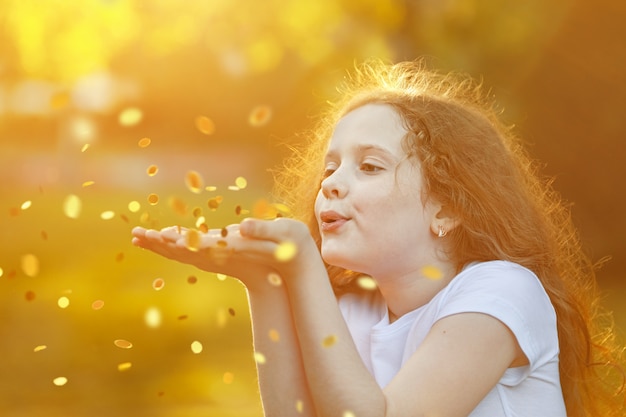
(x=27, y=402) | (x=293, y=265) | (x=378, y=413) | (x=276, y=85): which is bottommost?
(x=378, y=413)

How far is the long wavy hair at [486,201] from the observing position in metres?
1.89

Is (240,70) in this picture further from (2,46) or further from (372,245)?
(372,245)

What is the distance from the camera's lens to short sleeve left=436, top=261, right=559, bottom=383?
1688mm

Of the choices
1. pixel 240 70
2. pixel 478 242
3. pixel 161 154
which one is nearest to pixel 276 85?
pixel 240 70

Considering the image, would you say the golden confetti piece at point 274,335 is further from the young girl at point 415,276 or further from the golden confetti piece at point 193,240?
the golden confetti piece at point 193,240

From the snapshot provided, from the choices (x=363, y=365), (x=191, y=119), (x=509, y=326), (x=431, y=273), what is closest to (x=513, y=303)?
(x=509, y=326)

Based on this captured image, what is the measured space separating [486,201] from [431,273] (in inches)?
8.2

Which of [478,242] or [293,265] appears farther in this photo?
[478,242]

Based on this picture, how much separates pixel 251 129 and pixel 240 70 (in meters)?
0.71

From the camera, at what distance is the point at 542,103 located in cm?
661

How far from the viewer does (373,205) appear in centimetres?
178

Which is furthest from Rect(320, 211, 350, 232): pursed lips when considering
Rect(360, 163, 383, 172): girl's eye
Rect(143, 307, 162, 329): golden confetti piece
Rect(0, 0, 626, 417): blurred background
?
Rect(0, 0, 626, 417): blurred background

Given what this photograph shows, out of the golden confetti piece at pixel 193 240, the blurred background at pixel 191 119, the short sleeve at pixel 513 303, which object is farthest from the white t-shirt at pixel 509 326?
the blurred background at pixel 191 119

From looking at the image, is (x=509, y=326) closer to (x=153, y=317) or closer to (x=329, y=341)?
(x=329, y=341)
